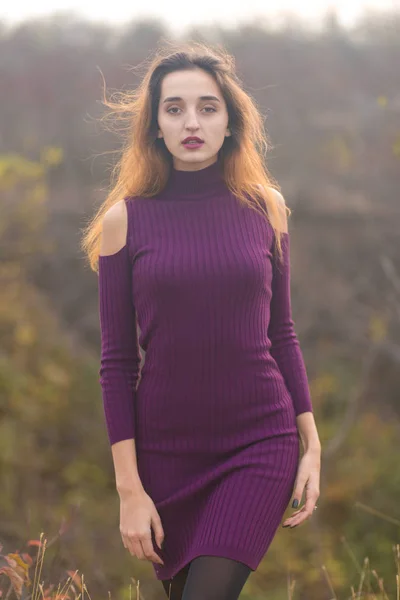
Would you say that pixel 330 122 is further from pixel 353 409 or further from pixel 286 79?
pixel 353 409

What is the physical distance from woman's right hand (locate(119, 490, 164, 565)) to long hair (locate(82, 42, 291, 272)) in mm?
718

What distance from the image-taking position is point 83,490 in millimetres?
10008

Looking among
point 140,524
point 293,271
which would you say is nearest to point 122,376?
point 140,524

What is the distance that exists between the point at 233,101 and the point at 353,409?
366 inches

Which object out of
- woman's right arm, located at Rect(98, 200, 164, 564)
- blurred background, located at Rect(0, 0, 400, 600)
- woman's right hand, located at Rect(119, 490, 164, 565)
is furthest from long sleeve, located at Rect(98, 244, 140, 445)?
blurred background, located at Rect(0, 0, 400, 600)

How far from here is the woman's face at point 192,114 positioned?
240cm

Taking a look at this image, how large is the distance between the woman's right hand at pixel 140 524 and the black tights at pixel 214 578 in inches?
5.2

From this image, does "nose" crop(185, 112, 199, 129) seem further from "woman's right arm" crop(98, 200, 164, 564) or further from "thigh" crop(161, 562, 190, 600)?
"thigh" crop(161, 562, 190, 600)

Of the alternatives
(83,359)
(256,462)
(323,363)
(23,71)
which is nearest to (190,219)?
(256,462)

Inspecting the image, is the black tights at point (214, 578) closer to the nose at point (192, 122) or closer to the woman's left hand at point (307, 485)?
the woman's left hand at point (307, 485)

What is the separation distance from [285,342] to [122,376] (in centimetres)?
46

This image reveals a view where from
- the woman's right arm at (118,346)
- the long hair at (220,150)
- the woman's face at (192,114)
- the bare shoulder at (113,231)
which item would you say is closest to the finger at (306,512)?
the woman's right arm at (118,346)

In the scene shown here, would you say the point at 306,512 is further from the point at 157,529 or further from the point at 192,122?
the point at 192,122

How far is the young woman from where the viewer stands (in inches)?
85.9
